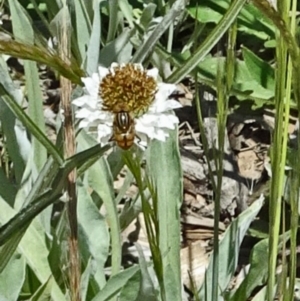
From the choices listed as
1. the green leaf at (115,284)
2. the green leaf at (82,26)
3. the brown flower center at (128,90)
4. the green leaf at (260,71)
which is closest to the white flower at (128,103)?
the brown flower center at (128,90)

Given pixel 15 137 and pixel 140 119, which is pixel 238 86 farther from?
pixel 140 119

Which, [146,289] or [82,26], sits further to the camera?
[82,26]

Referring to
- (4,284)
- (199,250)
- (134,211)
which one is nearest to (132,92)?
(4,284)

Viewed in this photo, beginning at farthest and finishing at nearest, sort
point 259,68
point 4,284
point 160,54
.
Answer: point 259,68 < point 160,54 < point 4,284

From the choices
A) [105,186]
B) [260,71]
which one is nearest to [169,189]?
[105,186]

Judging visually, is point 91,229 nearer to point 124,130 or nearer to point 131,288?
point 131,288

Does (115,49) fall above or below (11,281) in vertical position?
above

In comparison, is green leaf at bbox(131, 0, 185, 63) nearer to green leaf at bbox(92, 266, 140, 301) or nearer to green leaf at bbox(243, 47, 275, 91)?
green leaf at bbox(92, 266, 140, 301)
